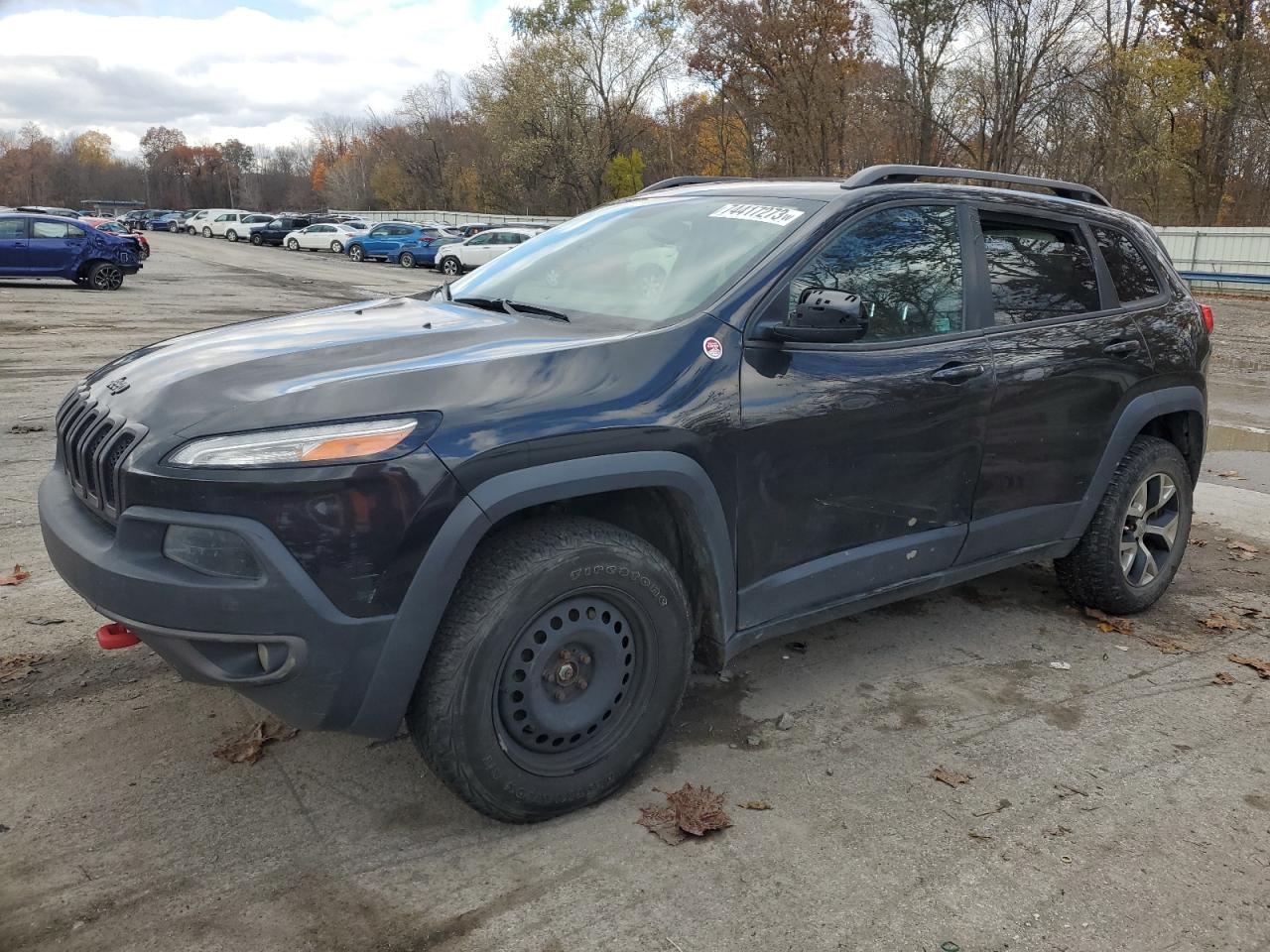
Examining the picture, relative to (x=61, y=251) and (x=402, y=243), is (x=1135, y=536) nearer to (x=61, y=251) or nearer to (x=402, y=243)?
(x=61, y=251)

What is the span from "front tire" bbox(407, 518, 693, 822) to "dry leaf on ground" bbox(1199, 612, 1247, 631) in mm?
2934

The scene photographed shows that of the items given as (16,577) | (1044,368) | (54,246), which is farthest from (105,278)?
(1044,368)

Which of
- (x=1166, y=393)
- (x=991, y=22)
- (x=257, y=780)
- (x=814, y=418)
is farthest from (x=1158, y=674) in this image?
(x=991, y=22)

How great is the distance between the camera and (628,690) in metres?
2.96

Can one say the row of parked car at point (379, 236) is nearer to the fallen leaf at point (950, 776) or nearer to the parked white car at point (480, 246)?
the parked white car at point (480, 246)

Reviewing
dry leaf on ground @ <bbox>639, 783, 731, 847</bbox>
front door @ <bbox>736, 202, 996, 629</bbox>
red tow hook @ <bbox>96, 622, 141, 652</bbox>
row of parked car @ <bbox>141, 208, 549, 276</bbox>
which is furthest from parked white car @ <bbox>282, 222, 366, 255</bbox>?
dry leaf on ground @ <bbox>639, 783, 731, 847</bbox>

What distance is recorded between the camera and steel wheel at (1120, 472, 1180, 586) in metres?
4.59

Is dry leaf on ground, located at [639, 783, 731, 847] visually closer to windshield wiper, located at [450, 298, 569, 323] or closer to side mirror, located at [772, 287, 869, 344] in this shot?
side mirror, located at [772, 287, 869, 344]

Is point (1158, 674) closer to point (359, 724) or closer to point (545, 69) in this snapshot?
point (359, 724)

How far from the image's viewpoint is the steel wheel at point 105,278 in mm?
21234

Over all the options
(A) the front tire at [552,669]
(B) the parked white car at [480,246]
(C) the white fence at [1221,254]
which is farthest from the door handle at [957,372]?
(B) the parked white car at [480,246]

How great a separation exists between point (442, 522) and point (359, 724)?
1.87 feet

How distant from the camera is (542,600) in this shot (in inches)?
106

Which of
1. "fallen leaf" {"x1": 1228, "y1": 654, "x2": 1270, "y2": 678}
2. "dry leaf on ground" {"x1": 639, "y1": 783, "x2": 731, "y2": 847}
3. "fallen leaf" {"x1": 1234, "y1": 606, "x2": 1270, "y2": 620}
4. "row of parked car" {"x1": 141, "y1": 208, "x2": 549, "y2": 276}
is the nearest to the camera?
"dry leaf on ground" {"x1": 639, "y1": 783, "x2": 731, "y2": 847}
